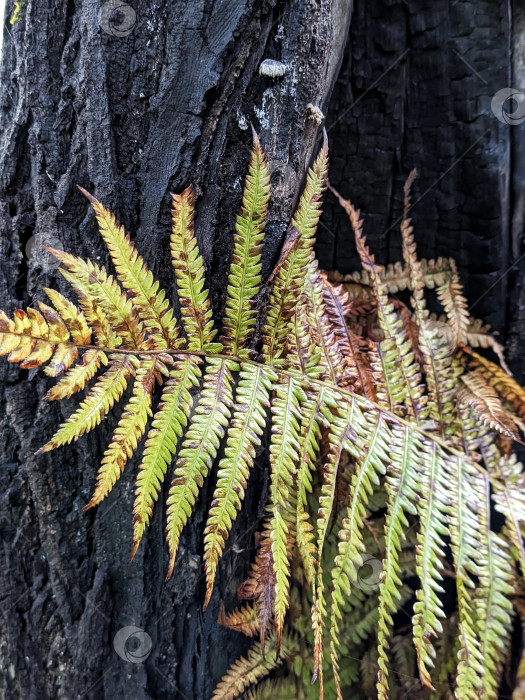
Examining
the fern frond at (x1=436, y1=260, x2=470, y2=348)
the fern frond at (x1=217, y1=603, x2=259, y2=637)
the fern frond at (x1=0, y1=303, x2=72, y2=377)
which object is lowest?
the fern frond at (x1=217, y1=603, x2=259, y2=637)

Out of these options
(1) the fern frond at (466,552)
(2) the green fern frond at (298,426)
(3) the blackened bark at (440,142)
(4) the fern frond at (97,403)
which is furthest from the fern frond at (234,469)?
(3) the blackened bark at (440,142)

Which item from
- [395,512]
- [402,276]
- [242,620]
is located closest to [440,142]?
[402,276]

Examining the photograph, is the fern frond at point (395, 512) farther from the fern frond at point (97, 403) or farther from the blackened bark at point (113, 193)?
the fern frond at point (97, 403)

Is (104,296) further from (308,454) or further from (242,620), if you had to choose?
(242,620)

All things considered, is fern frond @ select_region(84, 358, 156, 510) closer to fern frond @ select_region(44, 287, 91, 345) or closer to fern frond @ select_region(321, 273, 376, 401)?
fern frond @ select_region(44, 287, 91, 345)

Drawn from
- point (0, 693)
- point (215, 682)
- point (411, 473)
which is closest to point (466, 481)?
point (411, 473)

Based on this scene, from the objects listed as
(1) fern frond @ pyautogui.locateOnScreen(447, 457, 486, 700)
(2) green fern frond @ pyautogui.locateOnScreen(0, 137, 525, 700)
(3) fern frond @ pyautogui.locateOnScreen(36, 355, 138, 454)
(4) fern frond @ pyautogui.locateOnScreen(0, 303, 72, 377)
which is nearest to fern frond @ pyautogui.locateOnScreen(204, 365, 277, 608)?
(2) green fern frond @ pyautogui.locateOnScreen(0, 137, 525, 700)
